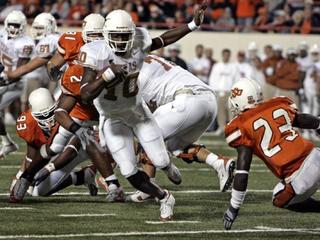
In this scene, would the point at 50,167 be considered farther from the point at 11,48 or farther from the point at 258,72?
the point at 258,72

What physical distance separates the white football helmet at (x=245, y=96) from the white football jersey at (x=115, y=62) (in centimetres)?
73

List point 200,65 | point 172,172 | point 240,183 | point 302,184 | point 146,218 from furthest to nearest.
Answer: point 200,65
point 172,172
point 146,218
point 302,184
point 240,183

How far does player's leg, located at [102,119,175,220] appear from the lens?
6812 mm

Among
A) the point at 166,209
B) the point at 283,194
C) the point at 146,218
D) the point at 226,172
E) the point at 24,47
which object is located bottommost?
the point at 24,47

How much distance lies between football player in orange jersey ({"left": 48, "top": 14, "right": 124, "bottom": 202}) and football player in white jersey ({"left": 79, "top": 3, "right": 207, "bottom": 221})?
0.99 ft

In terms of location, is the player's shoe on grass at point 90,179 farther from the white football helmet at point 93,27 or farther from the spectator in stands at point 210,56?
the spectator in stands at point 210,56

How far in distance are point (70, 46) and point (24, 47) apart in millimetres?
2968

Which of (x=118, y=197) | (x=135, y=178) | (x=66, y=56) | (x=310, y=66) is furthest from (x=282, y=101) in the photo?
(x=310, y=66)

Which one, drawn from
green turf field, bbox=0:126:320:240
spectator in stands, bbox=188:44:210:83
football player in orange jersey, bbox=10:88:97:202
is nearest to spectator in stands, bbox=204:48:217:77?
spectator in stands, bbox=188:44:210:83

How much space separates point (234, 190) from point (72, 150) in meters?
1.93

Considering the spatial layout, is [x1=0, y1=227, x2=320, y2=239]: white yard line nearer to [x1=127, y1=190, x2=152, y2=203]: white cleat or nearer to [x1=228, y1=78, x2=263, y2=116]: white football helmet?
[x1=228, y1=78, x2=263, y2=116]: white football helmet

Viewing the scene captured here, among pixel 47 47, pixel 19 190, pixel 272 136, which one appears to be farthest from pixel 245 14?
pixel 272 136

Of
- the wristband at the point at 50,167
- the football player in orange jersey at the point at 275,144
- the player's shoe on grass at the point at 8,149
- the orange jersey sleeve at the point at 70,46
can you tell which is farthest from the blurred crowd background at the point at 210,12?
the football player in orange jersey at the point at 275,144

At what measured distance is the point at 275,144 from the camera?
6.20 meters
